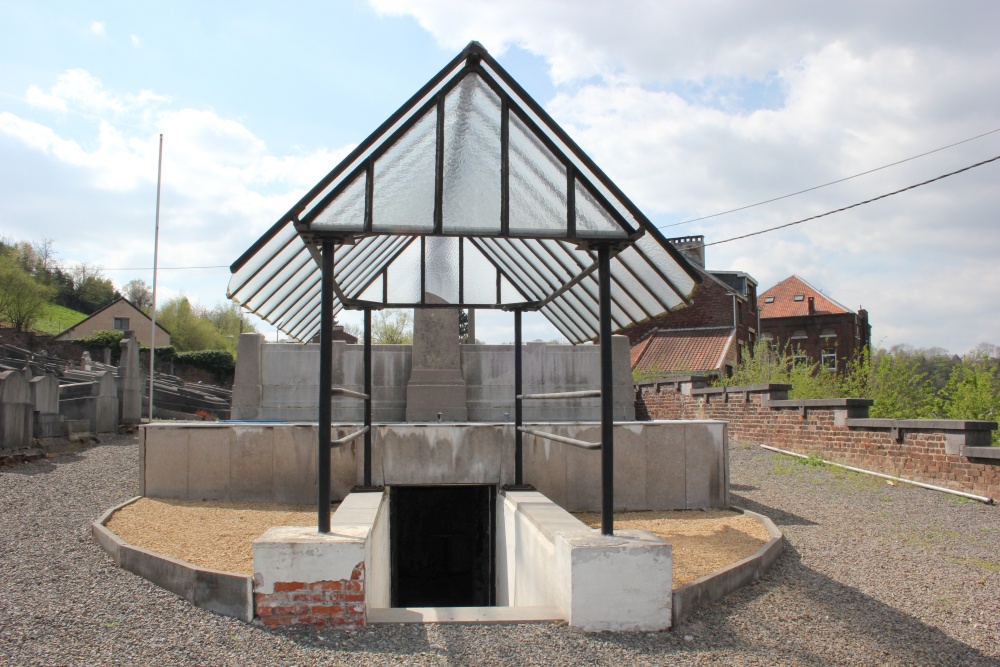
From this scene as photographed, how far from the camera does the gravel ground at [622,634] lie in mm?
3822

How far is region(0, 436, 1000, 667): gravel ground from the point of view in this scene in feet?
12.5

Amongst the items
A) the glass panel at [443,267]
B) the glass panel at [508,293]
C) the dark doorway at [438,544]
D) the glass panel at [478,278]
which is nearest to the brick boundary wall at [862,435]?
the dark doorway at [438,544]

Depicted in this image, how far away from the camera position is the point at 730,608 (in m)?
4.65

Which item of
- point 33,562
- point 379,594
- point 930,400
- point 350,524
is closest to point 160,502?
point 33,562

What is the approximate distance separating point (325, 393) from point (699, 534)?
3895 millimetres

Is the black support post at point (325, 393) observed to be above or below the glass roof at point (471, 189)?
below

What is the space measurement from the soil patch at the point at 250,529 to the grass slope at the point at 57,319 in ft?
178

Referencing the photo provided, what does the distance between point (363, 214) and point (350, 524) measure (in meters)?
2.12

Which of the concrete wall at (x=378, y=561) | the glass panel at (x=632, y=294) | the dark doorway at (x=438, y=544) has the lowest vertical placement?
the dark doorway at (x=438, y=544)

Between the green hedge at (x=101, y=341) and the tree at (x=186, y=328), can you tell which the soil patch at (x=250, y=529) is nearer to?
the green hedge at (x=101, y=341)

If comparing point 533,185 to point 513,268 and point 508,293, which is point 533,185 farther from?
point 508,293

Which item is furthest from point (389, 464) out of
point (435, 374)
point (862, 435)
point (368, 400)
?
point (862, 435)

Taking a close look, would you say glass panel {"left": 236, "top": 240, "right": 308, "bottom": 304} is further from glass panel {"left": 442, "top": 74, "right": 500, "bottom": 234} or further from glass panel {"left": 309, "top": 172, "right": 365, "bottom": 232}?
glass panel {"left": 442, "top": 74, "right": 500, "bottom": 234}

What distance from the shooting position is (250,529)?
6.61 m
